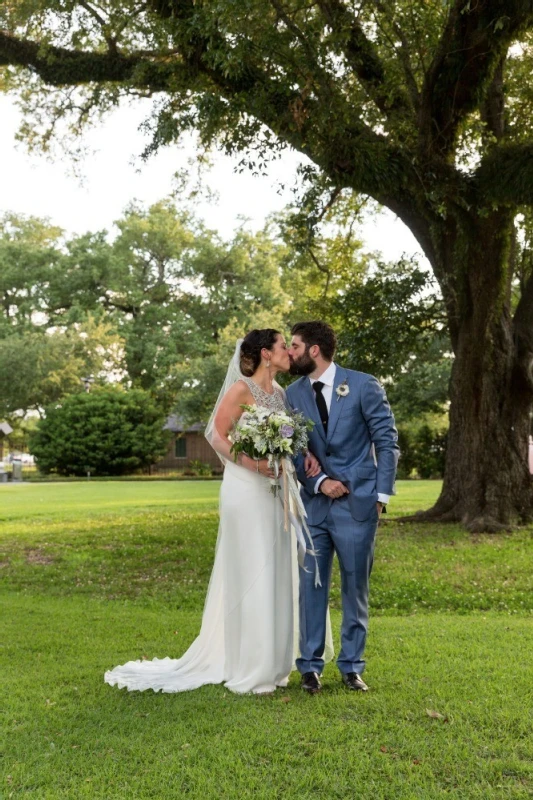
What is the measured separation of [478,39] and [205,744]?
33.4 ft

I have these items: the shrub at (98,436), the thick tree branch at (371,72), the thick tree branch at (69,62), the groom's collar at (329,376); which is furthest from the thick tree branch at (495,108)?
the shrub at (98,436)

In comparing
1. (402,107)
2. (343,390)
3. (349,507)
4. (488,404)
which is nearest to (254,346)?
(343,390)

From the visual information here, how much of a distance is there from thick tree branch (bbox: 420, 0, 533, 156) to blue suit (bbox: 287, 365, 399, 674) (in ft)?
22.7

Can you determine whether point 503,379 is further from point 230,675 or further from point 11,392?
point 11,392

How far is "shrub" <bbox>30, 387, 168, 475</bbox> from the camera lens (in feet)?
136

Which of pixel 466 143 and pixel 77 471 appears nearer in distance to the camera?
pixel 466 143

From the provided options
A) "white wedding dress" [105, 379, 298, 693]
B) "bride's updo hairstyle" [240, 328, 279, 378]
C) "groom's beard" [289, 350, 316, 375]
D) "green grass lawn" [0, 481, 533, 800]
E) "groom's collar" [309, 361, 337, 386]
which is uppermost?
"bride's updo hairstyle" [240, 328, 279, 378]

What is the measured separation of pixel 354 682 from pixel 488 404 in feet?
34.6

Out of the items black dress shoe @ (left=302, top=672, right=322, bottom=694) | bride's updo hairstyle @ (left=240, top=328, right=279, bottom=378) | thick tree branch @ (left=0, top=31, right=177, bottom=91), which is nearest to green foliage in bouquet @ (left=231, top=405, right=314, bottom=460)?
bride's updo hairstyle @ (left=240, top=328, right=279, bottom=378)

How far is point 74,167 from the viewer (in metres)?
18.2

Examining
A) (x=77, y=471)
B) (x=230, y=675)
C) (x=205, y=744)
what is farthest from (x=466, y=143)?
(x=77, y=471)

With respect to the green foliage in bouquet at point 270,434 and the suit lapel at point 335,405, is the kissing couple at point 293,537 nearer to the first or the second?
the suit lapel at point 335,405

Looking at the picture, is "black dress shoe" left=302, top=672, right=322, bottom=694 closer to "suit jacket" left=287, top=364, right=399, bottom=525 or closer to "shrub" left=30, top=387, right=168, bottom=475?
"suit jacket" left=287, top=364, right=399, bottom=525

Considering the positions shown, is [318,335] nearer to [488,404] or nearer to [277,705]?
[277,705]
